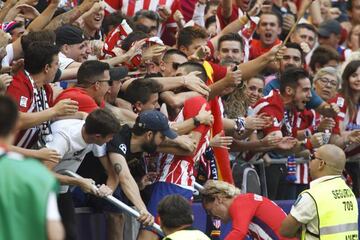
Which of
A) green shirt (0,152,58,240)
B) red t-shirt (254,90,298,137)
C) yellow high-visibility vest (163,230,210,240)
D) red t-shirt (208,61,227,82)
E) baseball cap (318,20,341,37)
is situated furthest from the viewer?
baseball cap (318,20,341,37)

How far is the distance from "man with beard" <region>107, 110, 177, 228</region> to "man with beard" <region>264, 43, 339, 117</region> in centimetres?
360

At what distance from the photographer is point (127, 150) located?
11.6 m

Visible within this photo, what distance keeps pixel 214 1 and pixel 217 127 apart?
14.9 feet

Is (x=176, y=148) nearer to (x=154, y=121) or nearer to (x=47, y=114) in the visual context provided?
(x=154, y=121)

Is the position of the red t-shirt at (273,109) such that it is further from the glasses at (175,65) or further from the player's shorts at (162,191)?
the player's shorts at (162,191)

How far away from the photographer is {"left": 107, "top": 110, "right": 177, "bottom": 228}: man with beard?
36.7 ft

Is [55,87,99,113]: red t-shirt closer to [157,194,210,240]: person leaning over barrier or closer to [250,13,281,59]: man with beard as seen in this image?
[157,194,210,240]: person leaning over barrier

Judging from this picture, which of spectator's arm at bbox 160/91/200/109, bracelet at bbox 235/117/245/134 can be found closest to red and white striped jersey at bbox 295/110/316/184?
bracelet at bbox 235/117/245/134

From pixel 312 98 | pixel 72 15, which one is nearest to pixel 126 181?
pixel 72 15

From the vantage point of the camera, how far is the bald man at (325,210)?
1088 centimetres

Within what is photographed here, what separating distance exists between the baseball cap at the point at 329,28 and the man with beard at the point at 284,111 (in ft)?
12.7

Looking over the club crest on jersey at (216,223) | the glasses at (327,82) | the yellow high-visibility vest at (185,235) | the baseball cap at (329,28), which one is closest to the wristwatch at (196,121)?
the club crest on jersey at (216,223)

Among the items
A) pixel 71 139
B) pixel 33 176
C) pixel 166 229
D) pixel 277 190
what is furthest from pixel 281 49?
pixel 33 176

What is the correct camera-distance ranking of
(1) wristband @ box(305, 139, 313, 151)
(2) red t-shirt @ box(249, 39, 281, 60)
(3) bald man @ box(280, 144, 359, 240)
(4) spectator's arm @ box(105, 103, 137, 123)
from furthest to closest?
1. (2) red t-shirt @ box(249, 39, 281, 60)
2. (1) wristband @ box(305, 139, 313, 151)
3. (4) spectator's arm @ box(105, 103, 137, 123)
4. (3) bald man @ box(280, 144, 359, 240)
